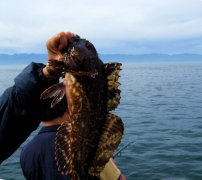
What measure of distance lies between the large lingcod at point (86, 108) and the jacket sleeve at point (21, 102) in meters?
0.39

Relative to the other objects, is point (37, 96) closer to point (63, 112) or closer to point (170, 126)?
point (63, 112)

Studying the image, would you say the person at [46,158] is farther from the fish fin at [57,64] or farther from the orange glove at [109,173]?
the fish fin at [57,64]

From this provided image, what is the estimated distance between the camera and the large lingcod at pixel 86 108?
3.25 m

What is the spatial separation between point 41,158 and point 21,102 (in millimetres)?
990

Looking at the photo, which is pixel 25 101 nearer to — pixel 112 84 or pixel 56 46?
pixel 56 46

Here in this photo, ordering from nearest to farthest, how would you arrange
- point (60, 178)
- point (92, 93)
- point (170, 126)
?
1. point (92, 93)
2. point (60, 178)
3. point (170, 126)

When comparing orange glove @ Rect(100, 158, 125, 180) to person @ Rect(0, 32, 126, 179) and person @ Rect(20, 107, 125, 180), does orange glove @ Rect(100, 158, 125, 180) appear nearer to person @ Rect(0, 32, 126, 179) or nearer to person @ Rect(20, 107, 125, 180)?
person @ Rect(20, 107, 125, 180)

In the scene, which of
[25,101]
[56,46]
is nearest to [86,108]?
[56,46]

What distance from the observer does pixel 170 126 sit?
24266 mm

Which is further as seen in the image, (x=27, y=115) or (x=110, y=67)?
(x=27, y=115)

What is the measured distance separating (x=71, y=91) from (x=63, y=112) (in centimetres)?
133

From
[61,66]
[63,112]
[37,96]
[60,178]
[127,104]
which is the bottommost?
[127,104]

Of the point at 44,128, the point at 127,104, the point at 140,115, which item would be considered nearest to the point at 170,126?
the point at 140,115

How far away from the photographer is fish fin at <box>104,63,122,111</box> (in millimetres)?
3260
